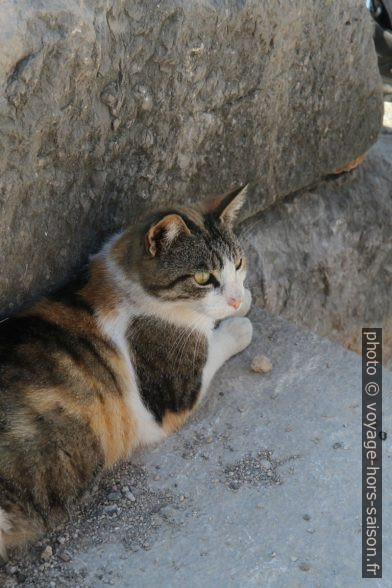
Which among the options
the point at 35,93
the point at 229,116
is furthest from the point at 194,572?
the point at 229,116

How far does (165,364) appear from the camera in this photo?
10.1ft

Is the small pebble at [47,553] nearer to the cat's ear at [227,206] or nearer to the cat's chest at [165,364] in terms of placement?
the cat's chest at [165,364]

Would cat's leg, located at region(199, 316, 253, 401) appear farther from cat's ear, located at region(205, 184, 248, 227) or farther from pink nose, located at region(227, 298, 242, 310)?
cat's ear, located at region(205, 184, 248, 227)

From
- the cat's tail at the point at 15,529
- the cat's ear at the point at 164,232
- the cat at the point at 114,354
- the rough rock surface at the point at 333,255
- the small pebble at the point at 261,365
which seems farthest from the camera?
the rough rock surface at the point at 333,255

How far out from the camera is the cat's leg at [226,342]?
3248mm

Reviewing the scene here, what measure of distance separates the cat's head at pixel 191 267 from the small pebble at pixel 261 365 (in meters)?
0.48

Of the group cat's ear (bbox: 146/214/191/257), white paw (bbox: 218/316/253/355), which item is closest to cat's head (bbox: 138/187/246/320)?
cat's ear (bbox: 146/214/191/257)

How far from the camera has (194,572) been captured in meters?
2.48

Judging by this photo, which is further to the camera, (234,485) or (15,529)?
(234,485)

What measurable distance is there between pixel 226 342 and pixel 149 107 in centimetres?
100

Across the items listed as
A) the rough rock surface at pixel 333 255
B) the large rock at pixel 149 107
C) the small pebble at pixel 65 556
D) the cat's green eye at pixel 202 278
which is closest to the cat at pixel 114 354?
the cat's green eye at pixel 202 278

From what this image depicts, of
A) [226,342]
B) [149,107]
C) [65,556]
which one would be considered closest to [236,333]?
[226,342]

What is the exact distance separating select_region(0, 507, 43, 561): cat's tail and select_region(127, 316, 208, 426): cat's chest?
26.2 inches

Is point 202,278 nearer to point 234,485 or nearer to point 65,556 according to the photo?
point 234,485
